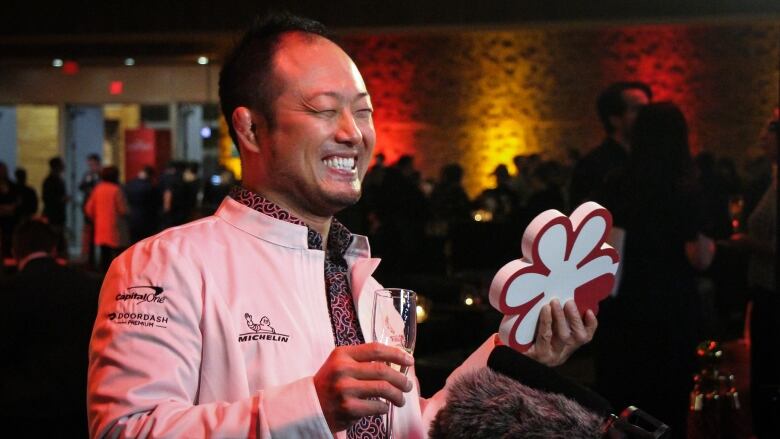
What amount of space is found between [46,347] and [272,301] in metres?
2.39

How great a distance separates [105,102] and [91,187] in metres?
3.12

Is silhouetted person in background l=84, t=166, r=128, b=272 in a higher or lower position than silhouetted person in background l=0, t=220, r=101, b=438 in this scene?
higher

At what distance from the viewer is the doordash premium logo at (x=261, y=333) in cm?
145

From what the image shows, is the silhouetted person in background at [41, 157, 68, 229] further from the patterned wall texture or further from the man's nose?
the man's nose

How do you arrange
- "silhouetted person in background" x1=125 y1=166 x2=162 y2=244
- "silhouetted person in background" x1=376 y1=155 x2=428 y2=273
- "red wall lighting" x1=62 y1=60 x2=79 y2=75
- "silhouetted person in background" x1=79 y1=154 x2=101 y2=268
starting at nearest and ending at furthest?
"silhouetted person in background" x1=376 y1=155 x2=428 y2=273 → "silhouetted person in background" x1=125 y1=166 x2=162 y2=244 → "silhouetted person in background" x1=79 y1=154 x2=101 y2=268 → "red wall lighting" x1=62 y1=60 x2=79 y2=75

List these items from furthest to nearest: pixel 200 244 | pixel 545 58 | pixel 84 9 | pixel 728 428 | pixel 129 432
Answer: pixel 545 58 < pixel 84 9 < pixel 728 428 < pixel 200 244 < pixel 129 432

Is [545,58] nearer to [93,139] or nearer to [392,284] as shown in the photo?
[392,284]

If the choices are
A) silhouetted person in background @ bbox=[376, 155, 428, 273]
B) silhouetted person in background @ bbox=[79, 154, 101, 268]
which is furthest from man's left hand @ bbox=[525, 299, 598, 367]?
silhouetted person in background @ bbox=[79, 154, 101, 268]

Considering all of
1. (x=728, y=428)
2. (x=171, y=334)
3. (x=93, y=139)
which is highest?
(x=93, y=139)

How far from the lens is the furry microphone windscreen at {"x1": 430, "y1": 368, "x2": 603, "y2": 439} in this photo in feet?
3.53

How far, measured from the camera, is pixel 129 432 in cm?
133

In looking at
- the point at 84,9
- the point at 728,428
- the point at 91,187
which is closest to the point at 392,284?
the point at 728,428

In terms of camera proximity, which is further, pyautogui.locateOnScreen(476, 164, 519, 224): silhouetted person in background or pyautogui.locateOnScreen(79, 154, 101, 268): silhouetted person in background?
pyautogui.locateOnScreen(79, 154, 101, 268): silhouetted person in background

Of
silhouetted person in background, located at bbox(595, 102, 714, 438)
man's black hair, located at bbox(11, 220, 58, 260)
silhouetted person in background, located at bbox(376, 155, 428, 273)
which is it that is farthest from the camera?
silhouetted person in background, located at bbox(376, 155, 428, 273)
